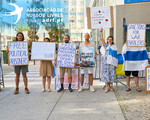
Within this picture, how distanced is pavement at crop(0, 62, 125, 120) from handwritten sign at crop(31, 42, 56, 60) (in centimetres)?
117

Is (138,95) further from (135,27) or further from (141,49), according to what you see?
(135,27)

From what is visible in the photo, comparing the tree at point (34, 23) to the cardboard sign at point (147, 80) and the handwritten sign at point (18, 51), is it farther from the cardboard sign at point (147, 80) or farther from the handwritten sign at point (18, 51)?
the cardboard sign at point (147, 80)

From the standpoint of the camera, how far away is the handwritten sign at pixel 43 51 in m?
6.31

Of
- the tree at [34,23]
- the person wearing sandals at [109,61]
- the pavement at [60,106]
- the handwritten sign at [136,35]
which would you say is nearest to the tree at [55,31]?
the tree at [34,23]

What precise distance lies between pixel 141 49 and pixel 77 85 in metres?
2.45

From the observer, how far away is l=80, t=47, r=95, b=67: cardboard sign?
6375 mm

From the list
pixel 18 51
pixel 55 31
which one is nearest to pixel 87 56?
pixel 18 51

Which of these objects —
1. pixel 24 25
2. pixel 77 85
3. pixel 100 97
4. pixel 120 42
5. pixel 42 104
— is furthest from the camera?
pixel 24 25

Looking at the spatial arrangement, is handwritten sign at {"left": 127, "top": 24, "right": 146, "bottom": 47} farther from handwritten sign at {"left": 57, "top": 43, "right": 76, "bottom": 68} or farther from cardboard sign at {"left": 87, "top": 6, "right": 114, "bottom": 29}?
handwritten sign at {"left": 57, "top": 43, "right": 76, "bottom": 68}

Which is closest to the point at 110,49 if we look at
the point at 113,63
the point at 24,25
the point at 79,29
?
the point at 113,63

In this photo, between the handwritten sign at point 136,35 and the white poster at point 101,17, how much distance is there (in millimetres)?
679

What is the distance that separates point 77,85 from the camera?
6.82 meters

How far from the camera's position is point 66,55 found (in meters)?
6.43

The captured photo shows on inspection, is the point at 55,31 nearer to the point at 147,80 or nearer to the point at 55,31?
the point at 55,31
